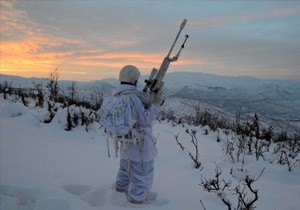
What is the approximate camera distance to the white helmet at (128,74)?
398cm

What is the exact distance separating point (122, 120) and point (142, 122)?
0.77 feet

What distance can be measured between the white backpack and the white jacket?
5 cm

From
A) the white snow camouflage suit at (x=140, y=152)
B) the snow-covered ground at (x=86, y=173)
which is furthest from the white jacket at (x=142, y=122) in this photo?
the snow-covered ground at (x=86, y=173)

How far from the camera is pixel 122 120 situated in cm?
379

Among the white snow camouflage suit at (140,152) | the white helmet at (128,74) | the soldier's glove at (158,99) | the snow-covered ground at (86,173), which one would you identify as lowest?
the snow-covered ground at (86,173)

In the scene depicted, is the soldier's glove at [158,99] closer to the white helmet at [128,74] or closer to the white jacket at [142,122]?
the white jacket at [142,122]

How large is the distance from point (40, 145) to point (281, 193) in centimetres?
399

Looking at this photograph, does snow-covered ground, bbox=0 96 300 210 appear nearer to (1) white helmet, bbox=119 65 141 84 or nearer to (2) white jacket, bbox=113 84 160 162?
(2) white jacket, bbox=113 84 160 162

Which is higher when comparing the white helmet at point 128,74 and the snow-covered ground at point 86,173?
the white helmet at point 128,74

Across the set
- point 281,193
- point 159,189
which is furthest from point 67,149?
point 281,193

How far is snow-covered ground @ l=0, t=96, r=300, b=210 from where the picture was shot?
3822 millimetres

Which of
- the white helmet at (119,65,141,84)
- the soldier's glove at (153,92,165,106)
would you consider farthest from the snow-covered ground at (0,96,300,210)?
the white helmet at (119,65,141,84)

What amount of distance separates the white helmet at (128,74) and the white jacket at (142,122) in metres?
0.07

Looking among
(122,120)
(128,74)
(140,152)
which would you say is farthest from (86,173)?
(128,74)
